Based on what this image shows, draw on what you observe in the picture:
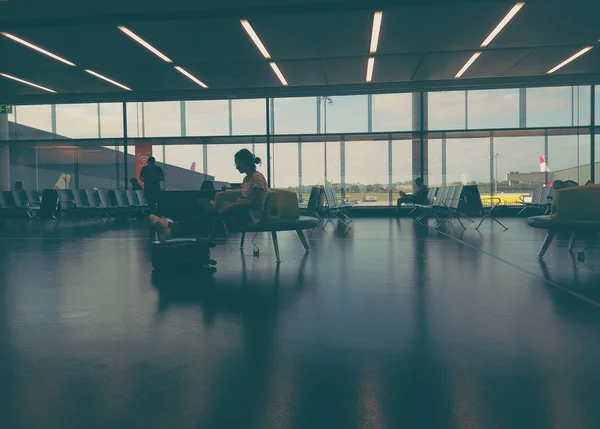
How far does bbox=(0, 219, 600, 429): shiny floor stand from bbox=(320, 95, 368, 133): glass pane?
906 cm

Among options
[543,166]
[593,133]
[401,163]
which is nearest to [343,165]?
[401,163]

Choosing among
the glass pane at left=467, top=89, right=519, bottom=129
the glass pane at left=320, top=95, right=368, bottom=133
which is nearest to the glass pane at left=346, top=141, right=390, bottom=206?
the glass pane at left=320, top=95, right=368, bottom=133

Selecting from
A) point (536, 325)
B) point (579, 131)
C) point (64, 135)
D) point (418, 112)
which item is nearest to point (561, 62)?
point (579, 131)

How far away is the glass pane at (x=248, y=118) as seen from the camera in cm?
1289

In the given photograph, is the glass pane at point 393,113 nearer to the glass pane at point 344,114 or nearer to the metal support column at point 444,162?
the glass pane at point 344,114

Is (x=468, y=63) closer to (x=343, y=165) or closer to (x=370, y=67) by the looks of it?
(x=370, y=67)

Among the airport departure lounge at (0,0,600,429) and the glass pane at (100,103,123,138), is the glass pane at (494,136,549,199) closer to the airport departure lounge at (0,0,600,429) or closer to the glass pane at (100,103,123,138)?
the airport departure lounge at (0,0,600,429)

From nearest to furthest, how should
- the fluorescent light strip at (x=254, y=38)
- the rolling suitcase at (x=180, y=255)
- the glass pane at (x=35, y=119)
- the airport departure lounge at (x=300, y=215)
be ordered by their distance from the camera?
the airport departure lounge at (x=300, y=215)
the rolling suitcase at (x=180, y=255)
the fluorescent light strip at (x=254, y=38)
the glass pane at (x=35, y=119)

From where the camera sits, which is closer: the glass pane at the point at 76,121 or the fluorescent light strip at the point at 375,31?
the fluorescent light strip at the point at 375,31

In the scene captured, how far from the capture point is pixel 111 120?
13391mm

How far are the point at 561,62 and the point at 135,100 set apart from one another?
36.6 ft

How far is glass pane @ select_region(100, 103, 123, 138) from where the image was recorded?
43.8ft

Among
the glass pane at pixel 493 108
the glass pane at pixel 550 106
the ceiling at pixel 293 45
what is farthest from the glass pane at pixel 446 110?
the glass pane at pixel 550 106

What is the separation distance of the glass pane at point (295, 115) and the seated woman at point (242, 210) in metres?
8.34
